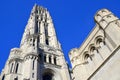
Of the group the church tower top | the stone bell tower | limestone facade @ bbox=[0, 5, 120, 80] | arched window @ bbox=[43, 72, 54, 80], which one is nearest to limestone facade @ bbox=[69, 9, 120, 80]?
limestone facade @ bbox=[0, 5, 120, 80]

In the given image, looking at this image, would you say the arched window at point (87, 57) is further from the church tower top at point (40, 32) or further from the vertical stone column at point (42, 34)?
the vertical stone column at point (42, 34)

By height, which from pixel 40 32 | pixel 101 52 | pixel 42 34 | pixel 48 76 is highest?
pixel 40 32

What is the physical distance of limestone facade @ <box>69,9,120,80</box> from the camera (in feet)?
36.3

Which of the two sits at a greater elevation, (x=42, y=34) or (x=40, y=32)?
(x=40, y=32)

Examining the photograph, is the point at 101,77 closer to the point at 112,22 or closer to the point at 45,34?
the point at 112,22

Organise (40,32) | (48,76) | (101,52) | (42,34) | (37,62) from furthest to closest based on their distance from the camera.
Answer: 1. (40,32)
2. (42,34)
3. (48,76)
4. (37,62)
5. (101,52)

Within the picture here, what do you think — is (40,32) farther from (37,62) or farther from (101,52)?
(101,52)

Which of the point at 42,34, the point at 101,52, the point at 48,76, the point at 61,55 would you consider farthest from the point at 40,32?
the point at 101,52

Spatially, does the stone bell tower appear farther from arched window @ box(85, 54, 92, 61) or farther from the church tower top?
arched window @ box(85, 54, 92, 61)

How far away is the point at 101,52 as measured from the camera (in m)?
12.8

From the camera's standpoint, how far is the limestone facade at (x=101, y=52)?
1107 centimetres

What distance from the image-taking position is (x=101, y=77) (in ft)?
37.5

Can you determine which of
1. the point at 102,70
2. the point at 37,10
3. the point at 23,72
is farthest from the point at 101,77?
the point at 37,10

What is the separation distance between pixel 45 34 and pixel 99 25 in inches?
1623
